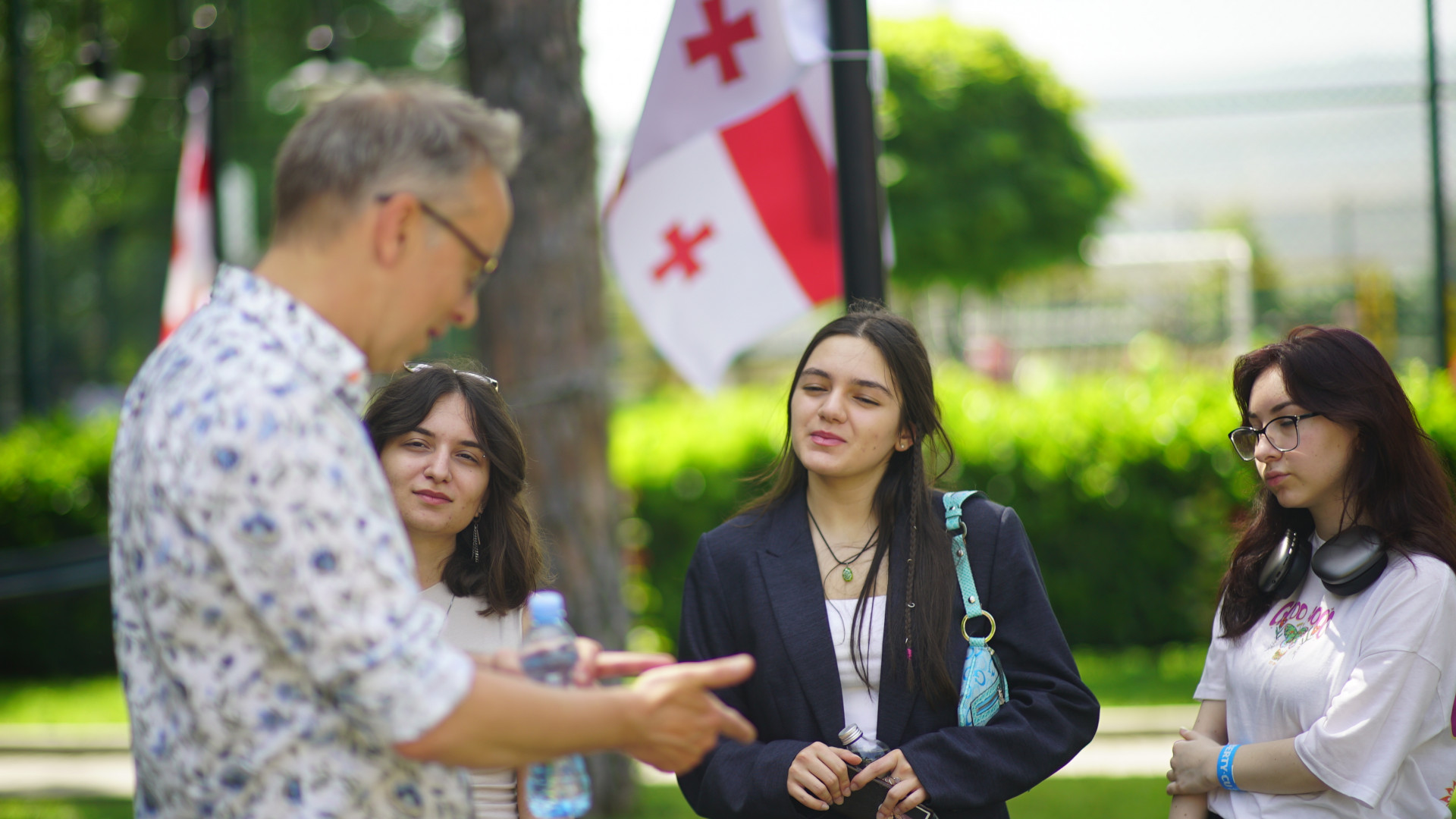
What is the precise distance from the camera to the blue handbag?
2557 millimetres

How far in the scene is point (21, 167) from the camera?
35.5ft

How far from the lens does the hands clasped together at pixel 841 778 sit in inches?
96.0

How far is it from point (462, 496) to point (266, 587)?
1.18 m

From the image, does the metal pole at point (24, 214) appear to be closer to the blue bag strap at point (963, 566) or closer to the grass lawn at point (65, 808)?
the grass lawn at point (65, 808)

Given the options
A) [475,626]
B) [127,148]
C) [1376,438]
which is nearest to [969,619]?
[1376,438]

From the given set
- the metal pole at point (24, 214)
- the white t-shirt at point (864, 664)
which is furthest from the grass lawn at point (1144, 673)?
the metal pole at point (24, 214)

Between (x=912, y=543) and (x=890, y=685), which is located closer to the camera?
(x=890, y=685)

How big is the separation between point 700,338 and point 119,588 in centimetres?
246

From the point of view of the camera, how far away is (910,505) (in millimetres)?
2795

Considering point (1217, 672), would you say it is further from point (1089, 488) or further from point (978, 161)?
point (978, 161)

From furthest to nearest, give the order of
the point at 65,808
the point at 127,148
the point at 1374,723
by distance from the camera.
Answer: the point at 127,148, the point at 65,808, the point at 1374,723

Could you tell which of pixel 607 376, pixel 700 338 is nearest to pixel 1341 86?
pixel 607 376

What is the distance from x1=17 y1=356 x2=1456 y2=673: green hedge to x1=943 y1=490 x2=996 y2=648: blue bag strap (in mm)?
4434

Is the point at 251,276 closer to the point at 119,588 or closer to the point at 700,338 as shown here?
the point at 119,588
